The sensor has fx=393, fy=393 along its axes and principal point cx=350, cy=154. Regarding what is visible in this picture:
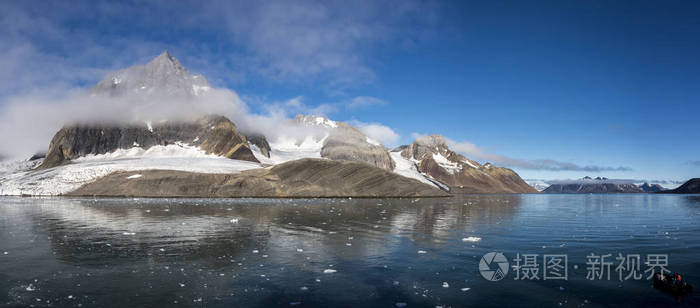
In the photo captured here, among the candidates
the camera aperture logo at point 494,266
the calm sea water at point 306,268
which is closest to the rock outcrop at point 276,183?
the calm sea water at point 306,268

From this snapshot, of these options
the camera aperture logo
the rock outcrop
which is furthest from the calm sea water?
the rock outcrop

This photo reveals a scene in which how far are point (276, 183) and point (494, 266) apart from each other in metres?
125

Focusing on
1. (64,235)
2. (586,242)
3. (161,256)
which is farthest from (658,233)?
(64,235)

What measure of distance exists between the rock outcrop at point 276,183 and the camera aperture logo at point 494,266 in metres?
116

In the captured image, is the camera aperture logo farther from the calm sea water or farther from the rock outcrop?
the rock outcrop

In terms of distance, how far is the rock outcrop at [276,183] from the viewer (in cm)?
13700

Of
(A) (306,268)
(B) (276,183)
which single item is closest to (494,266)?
(A) (306,268)

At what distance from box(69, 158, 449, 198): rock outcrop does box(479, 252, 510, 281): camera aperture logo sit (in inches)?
4565

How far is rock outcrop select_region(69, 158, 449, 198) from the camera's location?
13700cm

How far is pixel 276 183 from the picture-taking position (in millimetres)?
140250

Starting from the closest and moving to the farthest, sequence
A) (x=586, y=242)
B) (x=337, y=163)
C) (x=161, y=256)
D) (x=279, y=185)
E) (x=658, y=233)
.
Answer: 1. (x=161, y=256)
2. (x=586, y=242)
3. (x=658, y=233)
4. (x=279, y=185)
5. (x=337, y=163)

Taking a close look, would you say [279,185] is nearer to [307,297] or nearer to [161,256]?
[161,256]

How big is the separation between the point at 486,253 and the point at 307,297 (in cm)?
1310

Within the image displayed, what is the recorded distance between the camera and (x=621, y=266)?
20188 millimetres
